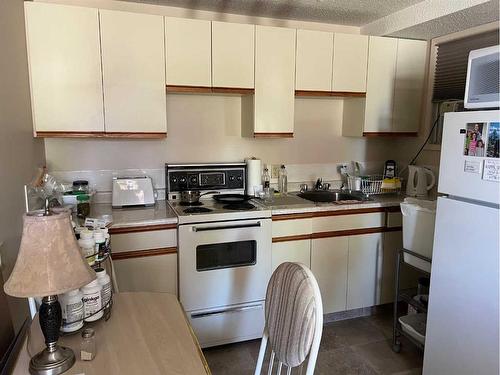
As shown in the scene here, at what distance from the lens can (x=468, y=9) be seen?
2.29 m

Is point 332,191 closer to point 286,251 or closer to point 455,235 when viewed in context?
point 286,251

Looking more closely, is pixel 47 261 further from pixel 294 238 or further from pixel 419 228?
pixel 419 228

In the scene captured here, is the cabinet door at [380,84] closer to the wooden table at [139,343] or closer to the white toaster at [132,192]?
the white toaster at [132,192]

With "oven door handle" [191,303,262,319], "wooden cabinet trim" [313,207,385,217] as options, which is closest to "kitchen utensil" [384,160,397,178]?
"wooden cabinet trim" [313,207,385,217]

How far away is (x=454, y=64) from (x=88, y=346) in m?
2.97

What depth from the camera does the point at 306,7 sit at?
2674 mm

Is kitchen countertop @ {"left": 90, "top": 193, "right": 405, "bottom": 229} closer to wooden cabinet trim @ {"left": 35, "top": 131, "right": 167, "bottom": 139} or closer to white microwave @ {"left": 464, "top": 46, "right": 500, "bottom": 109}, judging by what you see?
wooden cabinet trim @ {"left": 35, "top": 131, "right": 167, "bottom": 139}

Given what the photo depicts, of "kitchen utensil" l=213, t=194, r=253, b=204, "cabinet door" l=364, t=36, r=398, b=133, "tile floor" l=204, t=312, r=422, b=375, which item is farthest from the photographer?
"cabinet door" l=364, t=36, r=398, b=133

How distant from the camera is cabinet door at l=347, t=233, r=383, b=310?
2795 millimetres

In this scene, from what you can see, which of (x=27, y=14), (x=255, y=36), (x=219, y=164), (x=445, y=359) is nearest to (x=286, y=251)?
(x=219, y=164)

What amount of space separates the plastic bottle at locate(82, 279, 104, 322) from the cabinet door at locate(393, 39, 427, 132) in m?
2.59

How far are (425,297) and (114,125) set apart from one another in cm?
228

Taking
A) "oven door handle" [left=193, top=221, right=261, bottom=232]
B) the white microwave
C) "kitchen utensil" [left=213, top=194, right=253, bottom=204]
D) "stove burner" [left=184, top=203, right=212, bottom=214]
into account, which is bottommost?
"oven door handle" [left=193, top=221, right=261, bottom=232]

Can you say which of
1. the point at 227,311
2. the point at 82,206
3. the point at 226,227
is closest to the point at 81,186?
the point at 82,206
